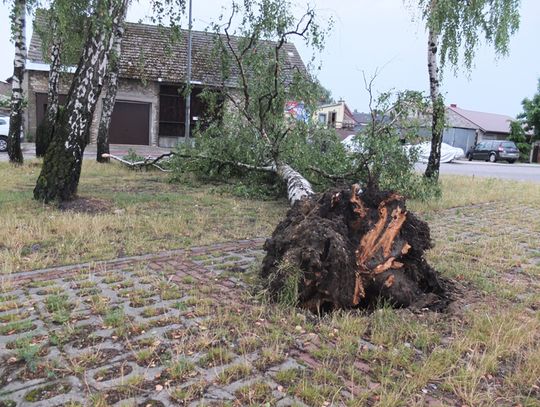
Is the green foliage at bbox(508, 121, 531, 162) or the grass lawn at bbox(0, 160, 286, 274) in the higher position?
the green foliage at bbox(508, 121, 531, 162)

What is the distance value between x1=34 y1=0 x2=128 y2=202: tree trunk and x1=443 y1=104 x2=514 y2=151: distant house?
38846mm

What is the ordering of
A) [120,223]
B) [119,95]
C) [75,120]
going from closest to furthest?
[120,223]
[75,120]
[119,95]

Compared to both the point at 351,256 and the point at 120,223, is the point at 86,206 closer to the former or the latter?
the point at 120,223

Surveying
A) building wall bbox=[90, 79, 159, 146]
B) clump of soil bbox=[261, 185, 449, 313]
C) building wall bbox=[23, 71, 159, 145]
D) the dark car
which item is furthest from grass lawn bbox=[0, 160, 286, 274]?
the dark car

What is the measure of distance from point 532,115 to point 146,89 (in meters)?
30.9

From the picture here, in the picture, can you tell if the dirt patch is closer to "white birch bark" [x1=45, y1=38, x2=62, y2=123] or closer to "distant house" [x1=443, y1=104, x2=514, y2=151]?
"white birch bark" [x1=45, y1=38, x2=62, y2=123]

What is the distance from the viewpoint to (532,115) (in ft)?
128

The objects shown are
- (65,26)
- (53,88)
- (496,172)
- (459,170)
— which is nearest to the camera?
(65,26)

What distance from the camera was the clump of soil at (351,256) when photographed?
383 centimetres

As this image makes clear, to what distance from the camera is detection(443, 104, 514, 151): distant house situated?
43.1m

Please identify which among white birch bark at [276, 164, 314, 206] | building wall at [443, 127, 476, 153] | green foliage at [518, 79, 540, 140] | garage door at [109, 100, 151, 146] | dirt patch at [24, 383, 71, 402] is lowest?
dirt patch at [24, 383, 71, 402]

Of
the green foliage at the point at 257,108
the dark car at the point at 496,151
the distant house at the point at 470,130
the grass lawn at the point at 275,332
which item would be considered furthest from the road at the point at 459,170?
the distant house at the point at 470,130

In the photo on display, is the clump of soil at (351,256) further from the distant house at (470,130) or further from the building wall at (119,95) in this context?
the distant house at (470,130)

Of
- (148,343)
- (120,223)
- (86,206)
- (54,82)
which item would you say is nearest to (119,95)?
(54,82)
